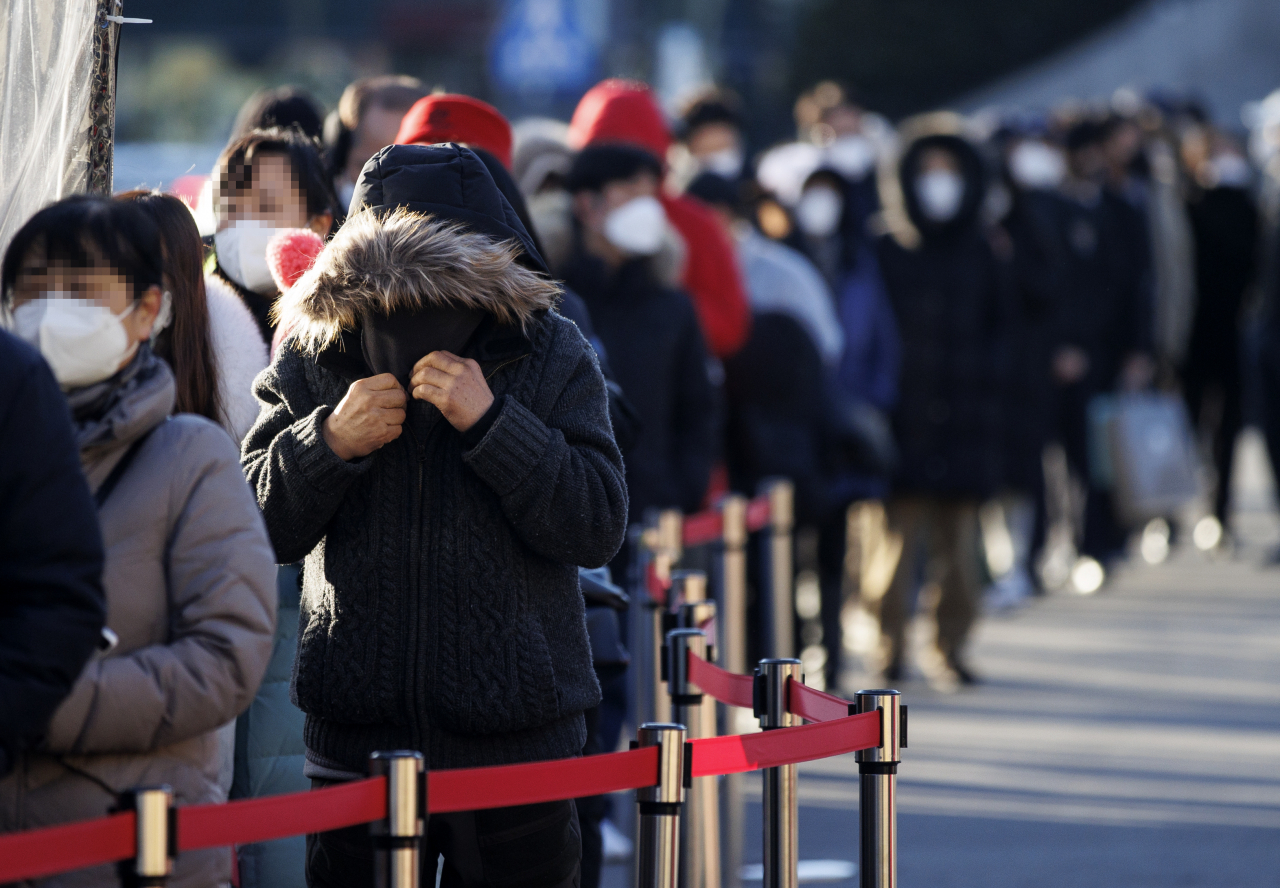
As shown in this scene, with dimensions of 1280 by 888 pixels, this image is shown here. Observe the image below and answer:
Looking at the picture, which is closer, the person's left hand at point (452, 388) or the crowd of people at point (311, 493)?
the crowd of people at point (311, 493)

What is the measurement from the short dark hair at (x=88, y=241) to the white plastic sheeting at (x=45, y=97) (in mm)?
1039

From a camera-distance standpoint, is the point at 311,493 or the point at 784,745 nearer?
the point at 311,493

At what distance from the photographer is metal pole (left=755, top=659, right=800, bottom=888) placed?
154 inches

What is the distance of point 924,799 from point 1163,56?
758 inches

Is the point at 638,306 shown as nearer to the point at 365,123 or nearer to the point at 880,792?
the point at 365,123

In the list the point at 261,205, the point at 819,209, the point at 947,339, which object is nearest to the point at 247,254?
the point at 261,205

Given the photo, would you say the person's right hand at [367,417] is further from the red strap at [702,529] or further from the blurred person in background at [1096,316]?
the blurred person in background at [1096,316]

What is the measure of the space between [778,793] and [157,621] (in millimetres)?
1395

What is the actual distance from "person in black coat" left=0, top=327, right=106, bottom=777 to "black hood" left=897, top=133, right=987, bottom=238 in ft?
21.2

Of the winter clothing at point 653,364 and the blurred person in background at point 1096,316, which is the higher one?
the blurred person in background at point 1096,316

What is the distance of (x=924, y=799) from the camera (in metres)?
7.06

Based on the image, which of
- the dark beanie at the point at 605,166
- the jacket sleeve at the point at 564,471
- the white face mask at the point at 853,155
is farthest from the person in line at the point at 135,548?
the white face mask at the point at 853,155

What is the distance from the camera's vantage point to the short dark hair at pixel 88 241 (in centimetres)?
304

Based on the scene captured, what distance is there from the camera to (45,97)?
4.16 meters
